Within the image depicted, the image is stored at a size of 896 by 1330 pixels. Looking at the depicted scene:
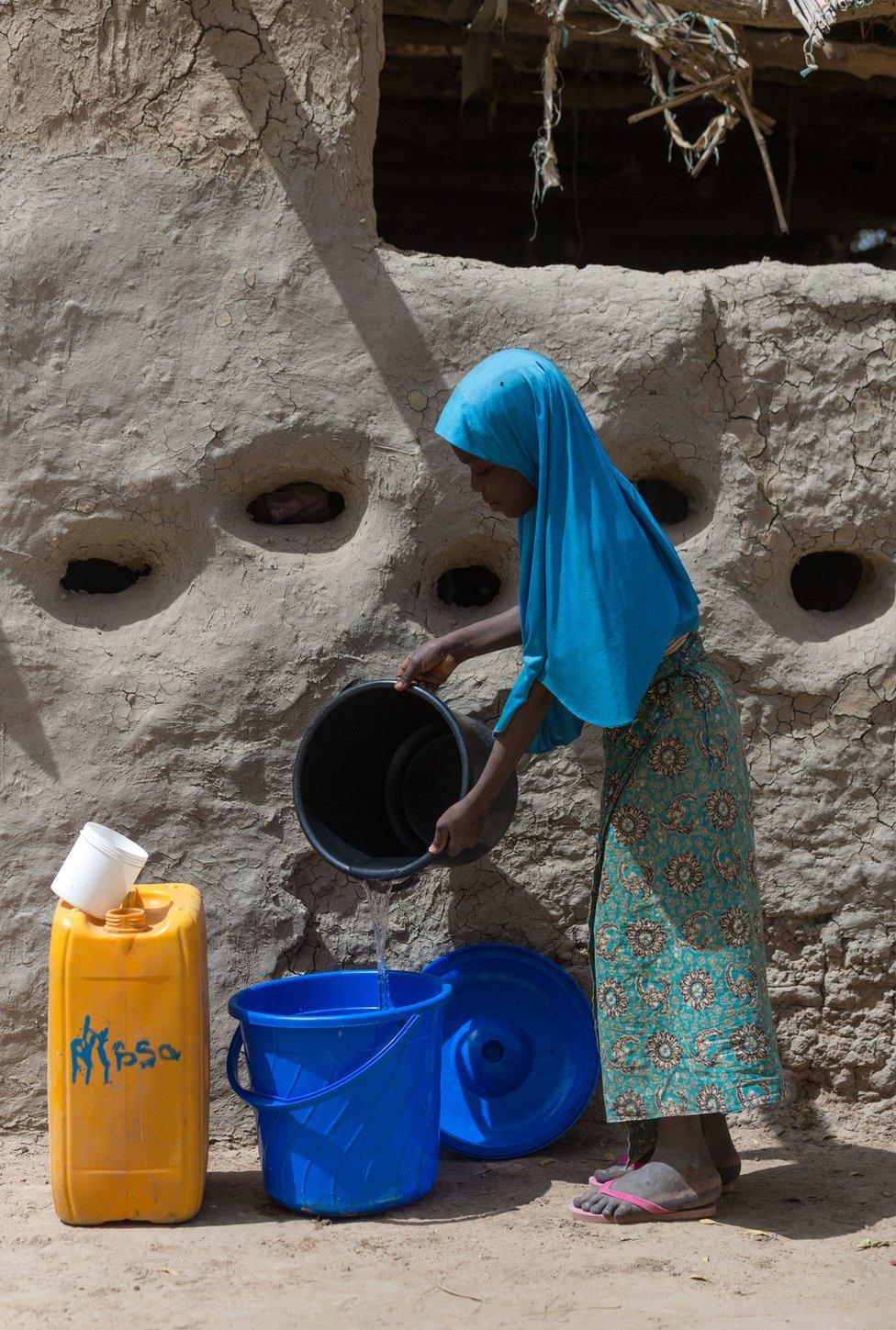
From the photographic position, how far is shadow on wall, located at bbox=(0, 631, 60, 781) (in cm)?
275

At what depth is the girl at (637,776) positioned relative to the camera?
7.42 ft

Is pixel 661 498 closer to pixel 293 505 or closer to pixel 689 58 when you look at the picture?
pixel 689 58

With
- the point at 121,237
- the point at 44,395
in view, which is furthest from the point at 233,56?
the point at 44,395

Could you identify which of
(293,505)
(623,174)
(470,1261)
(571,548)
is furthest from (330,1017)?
(623,174)

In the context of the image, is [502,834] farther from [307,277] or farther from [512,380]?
[307,277]

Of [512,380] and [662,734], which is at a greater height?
[512,380]

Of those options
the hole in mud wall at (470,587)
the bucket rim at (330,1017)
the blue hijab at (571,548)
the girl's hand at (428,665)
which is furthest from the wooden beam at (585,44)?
the bucket rim at (330,1017)

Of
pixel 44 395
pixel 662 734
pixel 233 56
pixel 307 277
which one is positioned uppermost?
pixel 233 56

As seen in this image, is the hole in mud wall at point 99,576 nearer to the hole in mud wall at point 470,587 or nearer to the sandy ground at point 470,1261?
the hole in mud wall at point 470,587

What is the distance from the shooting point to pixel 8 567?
109 inches

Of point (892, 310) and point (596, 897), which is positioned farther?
point (892, 310)

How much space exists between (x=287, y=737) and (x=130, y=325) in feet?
2.90

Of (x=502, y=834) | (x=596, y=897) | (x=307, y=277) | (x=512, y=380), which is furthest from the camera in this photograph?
(x=307, y=277)

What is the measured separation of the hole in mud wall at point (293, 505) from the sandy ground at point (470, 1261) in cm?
131
